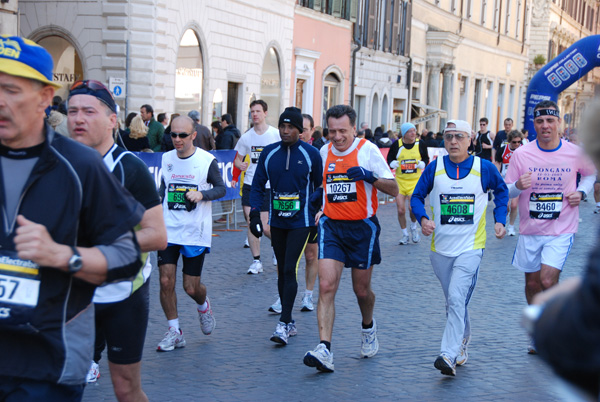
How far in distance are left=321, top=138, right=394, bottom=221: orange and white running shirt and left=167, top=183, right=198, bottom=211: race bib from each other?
3.74ft

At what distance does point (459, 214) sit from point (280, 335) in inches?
69.9

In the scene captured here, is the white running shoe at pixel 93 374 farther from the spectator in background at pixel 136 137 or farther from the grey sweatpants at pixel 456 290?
the spectator in background at pixel 136 137

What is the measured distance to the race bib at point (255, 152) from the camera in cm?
1137

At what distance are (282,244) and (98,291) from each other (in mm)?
3696

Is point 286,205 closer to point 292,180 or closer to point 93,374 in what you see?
point 292,180

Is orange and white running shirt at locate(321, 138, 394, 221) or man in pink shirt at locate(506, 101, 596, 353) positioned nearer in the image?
orange and white running shirt at locate(321, 138, 394, 221)

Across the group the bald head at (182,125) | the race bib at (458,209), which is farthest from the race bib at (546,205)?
the bald head at (182,125)

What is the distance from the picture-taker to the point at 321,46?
102ft

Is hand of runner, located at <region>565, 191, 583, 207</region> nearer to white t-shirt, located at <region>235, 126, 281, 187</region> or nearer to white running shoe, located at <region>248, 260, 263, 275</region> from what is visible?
white running shoe, located at <region>248, 260, 263, 275</region>

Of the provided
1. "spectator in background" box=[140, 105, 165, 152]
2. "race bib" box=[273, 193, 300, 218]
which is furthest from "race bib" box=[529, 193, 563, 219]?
"spectator in background" box=[140, 105, 165, 152]

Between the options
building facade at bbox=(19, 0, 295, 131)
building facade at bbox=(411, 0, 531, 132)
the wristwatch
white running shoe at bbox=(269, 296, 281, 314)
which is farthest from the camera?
building facade at bbox=(411, 0, 531, 132)

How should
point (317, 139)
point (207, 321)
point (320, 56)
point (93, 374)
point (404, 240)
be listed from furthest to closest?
point (320, 56) → point (317, 139) → point (404, 240) → point (207, 321) → point (93, 374)

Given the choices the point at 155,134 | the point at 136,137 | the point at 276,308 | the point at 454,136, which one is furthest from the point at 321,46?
the point at 454,136

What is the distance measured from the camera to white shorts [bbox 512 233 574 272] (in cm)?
729
